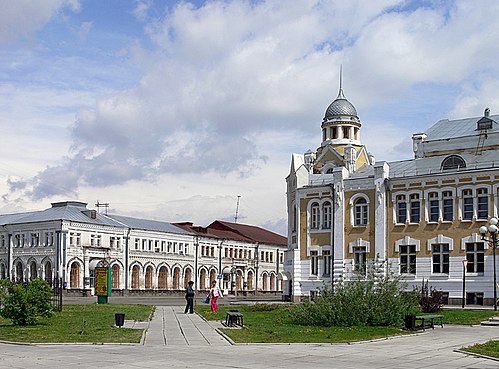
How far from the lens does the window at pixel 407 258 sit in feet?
172

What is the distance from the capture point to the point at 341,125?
6631 cm

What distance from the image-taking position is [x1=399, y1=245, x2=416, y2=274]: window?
52344 mm

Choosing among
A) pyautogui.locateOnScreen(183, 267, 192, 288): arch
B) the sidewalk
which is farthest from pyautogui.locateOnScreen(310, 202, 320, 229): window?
pyautogui.locateOnScreen(183, 267, 192, 288): arch

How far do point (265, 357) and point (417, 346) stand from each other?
5335mm

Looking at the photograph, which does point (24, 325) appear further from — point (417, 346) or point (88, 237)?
point (88, 237)

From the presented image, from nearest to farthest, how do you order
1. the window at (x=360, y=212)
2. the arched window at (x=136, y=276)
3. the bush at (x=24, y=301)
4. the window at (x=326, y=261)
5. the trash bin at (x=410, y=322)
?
the bush at (x=24, y=301) < the trash bin at (x=410, y=322) < the window at (x=360, y=212) < the window at (x=326, y=261) < the arched window at (x=136, y=276)

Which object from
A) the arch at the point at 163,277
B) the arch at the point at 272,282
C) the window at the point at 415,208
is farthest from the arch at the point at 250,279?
the window at the point at 415,208

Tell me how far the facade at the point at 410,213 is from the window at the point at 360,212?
73mm

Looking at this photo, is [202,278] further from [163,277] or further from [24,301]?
[24,301]

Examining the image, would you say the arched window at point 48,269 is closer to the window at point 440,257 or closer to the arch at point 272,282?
the arch at point 272,282

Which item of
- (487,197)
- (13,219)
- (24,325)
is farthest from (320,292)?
(13,219)

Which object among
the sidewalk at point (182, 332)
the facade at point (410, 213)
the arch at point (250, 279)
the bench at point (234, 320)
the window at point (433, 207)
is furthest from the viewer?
the arch at point (250, 279)

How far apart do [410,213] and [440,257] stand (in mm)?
3729

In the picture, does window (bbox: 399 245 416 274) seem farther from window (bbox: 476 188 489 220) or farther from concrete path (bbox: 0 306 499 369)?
concrete path (bbox: 0 306 499 369)
